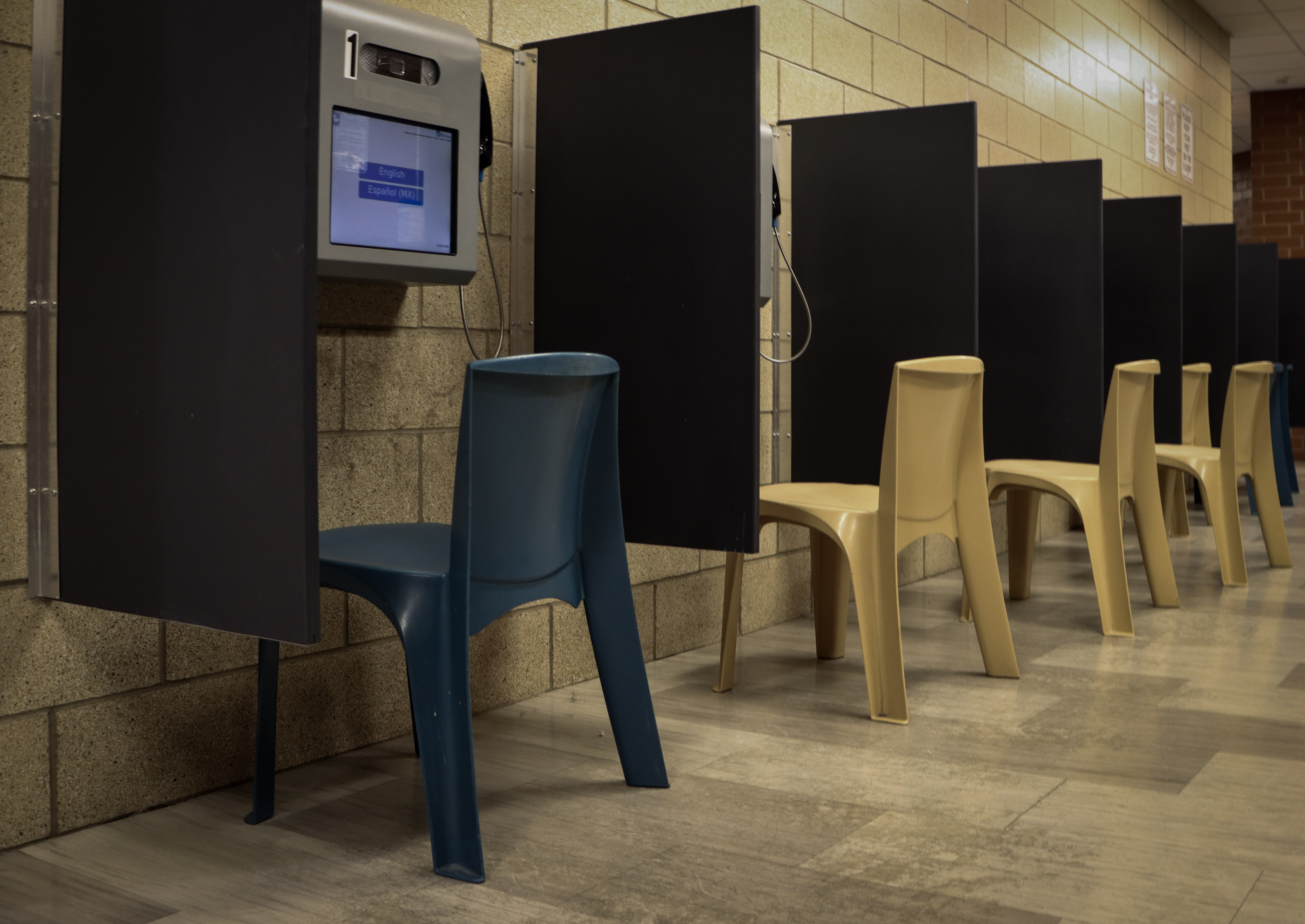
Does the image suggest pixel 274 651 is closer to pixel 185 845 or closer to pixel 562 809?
pixel 185 845

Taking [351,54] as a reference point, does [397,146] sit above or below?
below

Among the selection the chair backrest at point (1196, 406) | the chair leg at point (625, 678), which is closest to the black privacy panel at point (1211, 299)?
the chair backrest at point (1196, 406)

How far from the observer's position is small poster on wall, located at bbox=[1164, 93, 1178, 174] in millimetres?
7691

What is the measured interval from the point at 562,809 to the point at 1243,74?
9.95 metres

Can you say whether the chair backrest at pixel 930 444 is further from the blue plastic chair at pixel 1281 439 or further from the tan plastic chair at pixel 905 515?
the blue plastic chair at pixel 1281 439

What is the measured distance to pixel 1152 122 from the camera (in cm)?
739

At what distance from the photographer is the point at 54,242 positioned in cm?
193

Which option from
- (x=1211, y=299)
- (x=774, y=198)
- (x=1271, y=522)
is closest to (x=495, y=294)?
(x=774, y=198)

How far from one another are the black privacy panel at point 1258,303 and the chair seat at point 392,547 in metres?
6.22

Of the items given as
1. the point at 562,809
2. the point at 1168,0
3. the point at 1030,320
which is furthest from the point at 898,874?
the point at 1168,0

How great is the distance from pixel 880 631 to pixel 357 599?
1123 mm

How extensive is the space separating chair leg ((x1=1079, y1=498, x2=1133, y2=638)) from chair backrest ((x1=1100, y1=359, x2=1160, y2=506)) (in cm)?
8

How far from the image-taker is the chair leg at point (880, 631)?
2637mm

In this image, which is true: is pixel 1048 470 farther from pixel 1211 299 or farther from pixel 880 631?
pixel 1211 299
